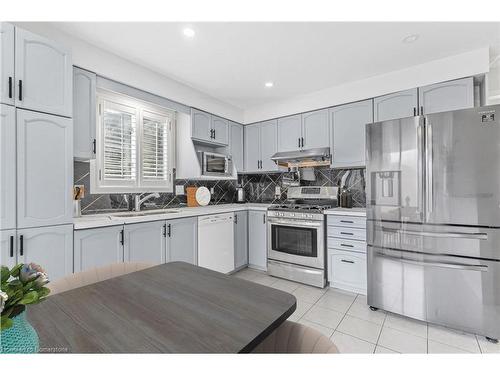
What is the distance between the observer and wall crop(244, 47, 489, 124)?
7.45 feet

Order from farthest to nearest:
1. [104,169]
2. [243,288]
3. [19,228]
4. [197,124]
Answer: [197,124] → [104,169] → [19,228] → [243,288]

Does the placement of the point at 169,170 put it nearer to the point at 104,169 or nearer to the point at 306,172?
the point at 104,169

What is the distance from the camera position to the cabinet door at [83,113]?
6.69ft

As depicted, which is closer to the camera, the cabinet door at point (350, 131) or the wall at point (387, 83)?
the wall at point (387, 83)

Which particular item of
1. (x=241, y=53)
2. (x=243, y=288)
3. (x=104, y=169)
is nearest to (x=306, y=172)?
(x=241, y=53)

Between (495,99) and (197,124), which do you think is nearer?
(495,99)

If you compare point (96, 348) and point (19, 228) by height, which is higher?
point (19, 228)

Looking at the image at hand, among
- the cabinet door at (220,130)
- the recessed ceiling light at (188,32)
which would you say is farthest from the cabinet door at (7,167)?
the cabinet door at (220,130)

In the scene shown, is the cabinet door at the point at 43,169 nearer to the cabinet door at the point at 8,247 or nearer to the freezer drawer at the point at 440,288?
the cabinet door at the point at 8,247

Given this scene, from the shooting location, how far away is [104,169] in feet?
8.46

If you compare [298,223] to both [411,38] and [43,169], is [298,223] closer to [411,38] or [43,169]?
[411,38]

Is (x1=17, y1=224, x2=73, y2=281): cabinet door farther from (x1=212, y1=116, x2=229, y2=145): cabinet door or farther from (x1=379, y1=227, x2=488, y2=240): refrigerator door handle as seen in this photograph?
(x1=379, y1=227, x2=488, y2=240): refrigerator door handle

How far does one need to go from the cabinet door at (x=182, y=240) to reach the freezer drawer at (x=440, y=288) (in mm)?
1859

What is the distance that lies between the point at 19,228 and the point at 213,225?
176cm
